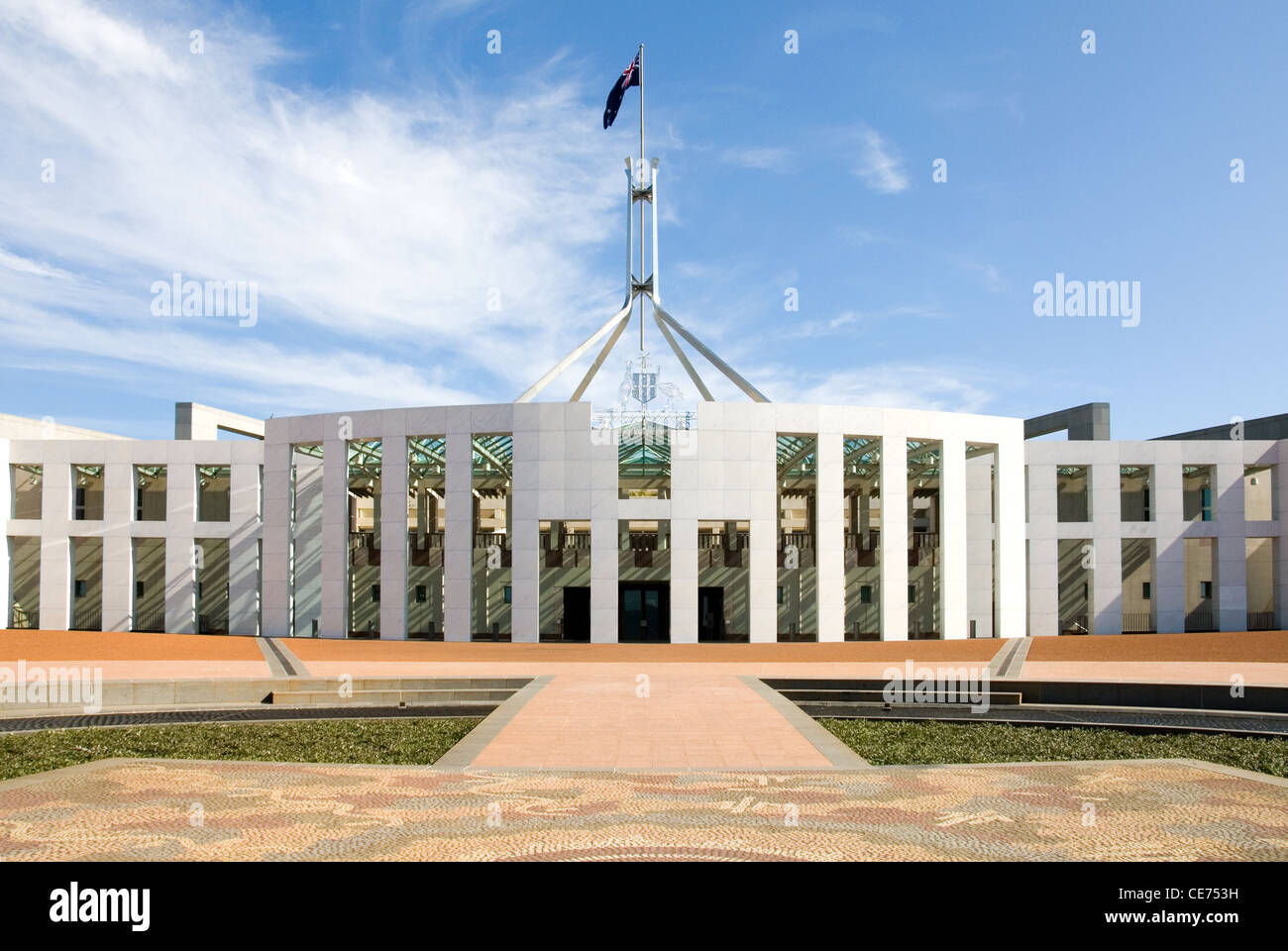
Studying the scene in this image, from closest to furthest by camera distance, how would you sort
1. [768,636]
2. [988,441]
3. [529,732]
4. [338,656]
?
[529,732]
[338,656]
[768,636]
[988,441]

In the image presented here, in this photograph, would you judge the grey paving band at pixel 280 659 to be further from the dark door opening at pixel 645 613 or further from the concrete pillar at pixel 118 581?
the dark door opening at pixel 645 613

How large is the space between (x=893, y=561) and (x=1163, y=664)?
39.9 feet

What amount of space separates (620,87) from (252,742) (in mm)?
37748

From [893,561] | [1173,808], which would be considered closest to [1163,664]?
[893,561]

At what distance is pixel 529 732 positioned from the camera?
1370 cm

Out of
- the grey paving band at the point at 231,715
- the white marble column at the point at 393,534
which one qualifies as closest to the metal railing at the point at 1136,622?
the white marble column at the point at 393,534

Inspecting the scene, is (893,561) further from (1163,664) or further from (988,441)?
(1163,664)

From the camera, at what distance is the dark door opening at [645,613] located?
39.8 metres

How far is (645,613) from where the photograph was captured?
40.0 meters

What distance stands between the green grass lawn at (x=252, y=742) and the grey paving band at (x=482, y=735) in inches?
24.4

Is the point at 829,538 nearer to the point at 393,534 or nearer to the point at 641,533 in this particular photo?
the point at 641,533

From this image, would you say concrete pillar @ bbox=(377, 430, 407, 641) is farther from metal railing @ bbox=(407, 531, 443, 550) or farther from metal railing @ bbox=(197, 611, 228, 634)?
metal railing @ bbox=(197, 611, 228, 634)
